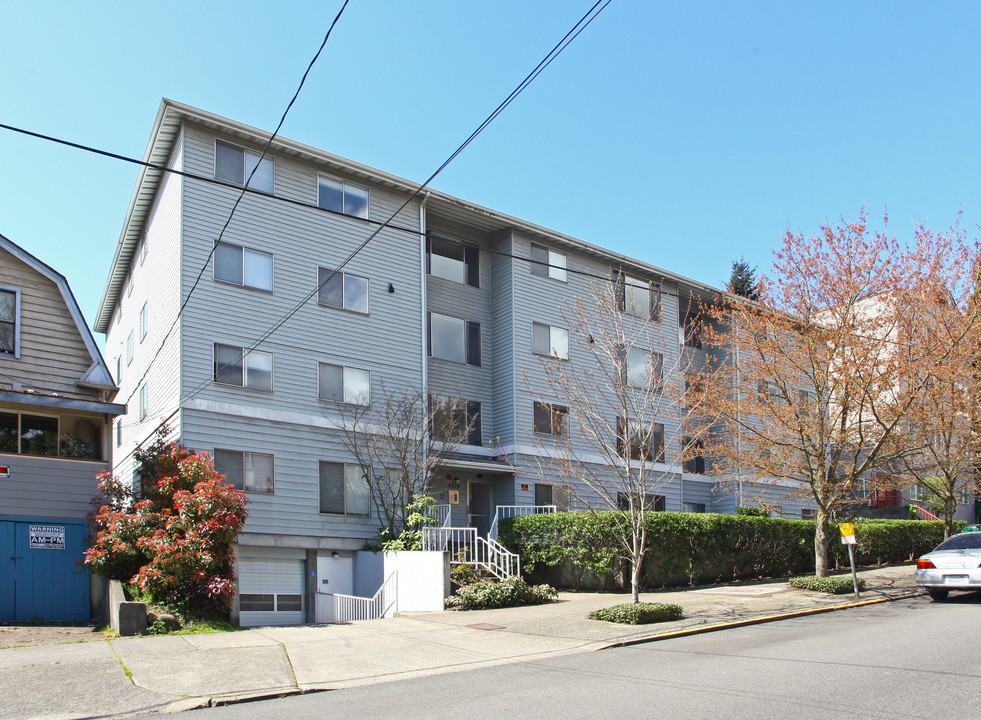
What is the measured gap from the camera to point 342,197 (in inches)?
965

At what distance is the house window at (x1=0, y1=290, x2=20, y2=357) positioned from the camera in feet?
61.5

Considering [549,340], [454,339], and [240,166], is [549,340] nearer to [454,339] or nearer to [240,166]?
[454,339]

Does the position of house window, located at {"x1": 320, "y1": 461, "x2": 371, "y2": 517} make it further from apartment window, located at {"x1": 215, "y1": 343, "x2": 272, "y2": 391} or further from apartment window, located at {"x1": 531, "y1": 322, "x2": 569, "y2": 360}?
apartment window, located at {"x1": 531, "y1": 322, "x2": 569, "y2": 360}

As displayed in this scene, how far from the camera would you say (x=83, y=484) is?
18938 millimetres

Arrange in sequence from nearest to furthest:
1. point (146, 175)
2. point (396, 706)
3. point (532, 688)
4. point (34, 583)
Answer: point (396, 706) → point (532, 688) → point (34, 583) → point (146, 175)

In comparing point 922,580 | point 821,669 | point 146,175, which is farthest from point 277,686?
point 146,175

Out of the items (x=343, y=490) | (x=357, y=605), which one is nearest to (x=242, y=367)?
(x=343, y=490)

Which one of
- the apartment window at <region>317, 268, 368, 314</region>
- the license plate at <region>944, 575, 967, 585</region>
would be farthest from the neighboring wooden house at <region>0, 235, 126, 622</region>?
the license plate at <region>944, 575, 967, 585</region>

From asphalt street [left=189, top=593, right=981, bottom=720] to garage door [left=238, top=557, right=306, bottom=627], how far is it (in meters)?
11.0

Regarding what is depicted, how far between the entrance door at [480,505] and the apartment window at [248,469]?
7327mm

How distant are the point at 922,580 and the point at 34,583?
18.2m

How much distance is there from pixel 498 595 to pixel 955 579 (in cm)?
919

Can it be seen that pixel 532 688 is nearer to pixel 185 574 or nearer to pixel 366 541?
pixel 185 574

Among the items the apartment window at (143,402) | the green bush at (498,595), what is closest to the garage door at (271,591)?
the green bush at (498,595)
